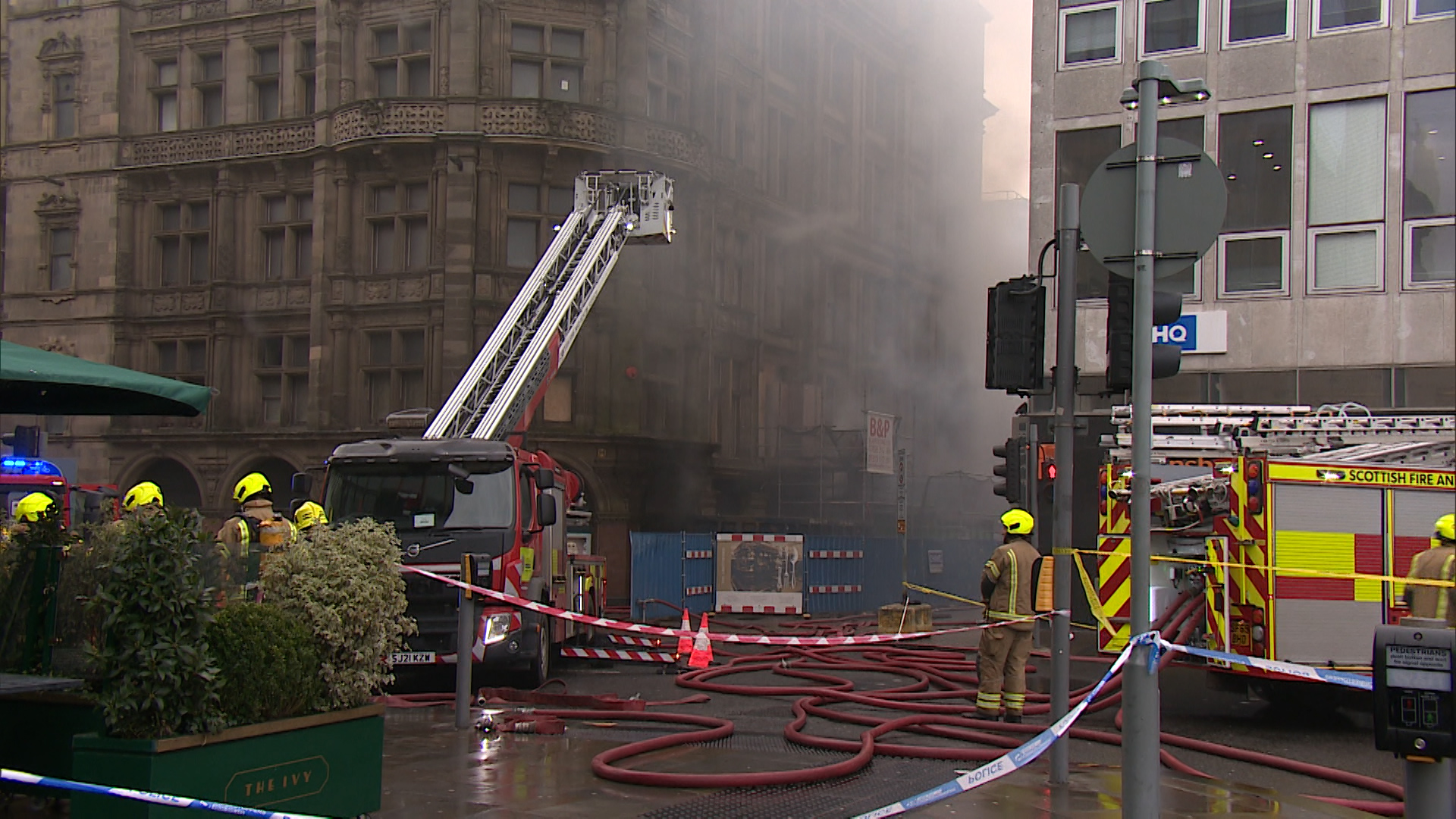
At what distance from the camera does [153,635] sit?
5059mm

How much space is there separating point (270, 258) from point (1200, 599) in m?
25.3

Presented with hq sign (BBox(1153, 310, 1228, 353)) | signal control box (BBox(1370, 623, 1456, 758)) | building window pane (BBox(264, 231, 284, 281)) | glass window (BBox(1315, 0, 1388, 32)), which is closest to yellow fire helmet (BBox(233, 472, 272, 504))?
signal control box (BBox(1370, 623, 1456, 758))

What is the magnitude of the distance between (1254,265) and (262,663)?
50.5 ft

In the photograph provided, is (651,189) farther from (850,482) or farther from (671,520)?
(850,482)

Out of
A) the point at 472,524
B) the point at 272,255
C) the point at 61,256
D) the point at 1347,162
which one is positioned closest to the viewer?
the point at 472,524

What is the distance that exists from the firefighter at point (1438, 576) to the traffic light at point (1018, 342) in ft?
9.12

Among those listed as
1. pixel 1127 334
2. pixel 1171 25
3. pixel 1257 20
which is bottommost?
pixel 1127 334

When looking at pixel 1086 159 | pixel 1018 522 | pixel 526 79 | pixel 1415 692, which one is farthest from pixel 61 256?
pixel 1415 692

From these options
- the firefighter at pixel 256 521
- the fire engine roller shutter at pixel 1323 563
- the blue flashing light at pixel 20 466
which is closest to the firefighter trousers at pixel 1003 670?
the fire engine roller shutter at pixel 1323 563

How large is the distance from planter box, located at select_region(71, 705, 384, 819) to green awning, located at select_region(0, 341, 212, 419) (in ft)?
4.73

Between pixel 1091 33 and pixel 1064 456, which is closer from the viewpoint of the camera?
pixel 1064 456

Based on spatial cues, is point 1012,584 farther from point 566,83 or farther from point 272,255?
point 272,255

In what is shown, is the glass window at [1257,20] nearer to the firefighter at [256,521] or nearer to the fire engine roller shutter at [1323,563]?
the fire engine roller shutter at [1323,563]

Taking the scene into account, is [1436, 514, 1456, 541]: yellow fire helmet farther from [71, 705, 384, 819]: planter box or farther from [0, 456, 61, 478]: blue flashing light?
[0, 456, 61, 478]: blue flashing light
